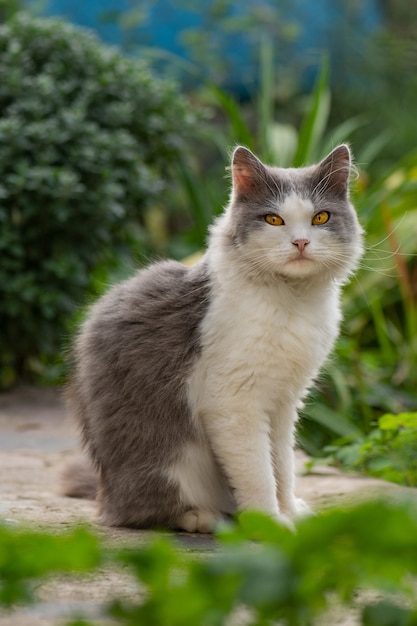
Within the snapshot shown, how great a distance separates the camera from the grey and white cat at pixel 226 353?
2.88 m

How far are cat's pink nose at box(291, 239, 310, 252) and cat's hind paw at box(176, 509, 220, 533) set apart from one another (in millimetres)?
910

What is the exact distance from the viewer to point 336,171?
3.04 m

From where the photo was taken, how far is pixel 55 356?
588 centimetres

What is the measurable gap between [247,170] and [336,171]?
0.30 metres

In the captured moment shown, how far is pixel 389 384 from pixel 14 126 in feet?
8.66

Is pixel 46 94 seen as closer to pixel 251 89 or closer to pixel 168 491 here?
pixel 168 491

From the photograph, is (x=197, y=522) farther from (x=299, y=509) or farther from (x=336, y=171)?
(x=336, y=171)

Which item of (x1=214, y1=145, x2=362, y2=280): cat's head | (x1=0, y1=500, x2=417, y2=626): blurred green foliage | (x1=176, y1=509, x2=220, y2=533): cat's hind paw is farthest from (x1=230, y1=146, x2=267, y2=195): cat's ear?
(x1=0, y1=500, x2=417, y2=626): blurred green foliage

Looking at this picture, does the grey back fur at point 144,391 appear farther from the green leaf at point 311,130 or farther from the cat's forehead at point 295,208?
the green leaf at point 311,130

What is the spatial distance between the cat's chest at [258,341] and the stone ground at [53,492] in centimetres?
52

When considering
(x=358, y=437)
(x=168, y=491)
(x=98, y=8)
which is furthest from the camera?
(x=98, y=8)

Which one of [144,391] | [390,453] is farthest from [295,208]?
[390,453]

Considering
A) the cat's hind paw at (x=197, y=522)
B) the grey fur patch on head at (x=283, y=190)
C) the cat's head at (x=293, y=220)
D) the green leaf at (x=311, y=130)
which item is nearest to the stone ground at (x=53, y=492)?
the cat's hind paw at (x=197, y=522)

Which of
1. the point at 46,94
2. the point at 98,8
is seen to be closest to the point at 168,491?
the point at 46,94
